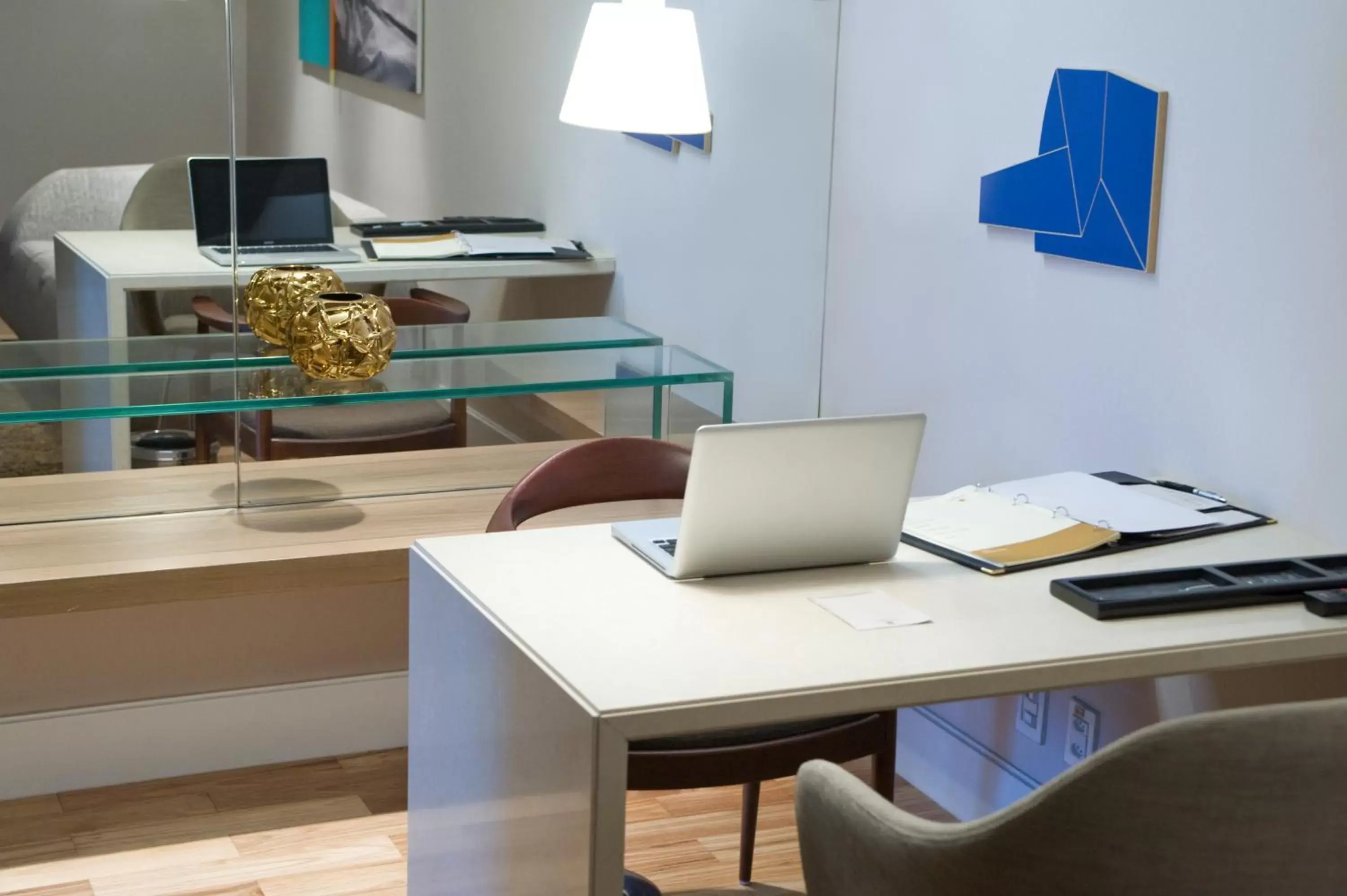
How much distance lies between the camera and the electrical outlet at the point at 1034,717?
2.69 metres

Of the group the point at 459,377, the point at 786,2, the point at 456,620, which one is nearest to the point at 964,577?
the point at 456,620

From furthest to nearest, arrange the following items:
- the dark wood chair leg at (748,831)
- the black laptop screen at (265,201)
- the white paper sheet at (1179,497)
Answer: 1. the black laptop screen at (265,201)
2. the dark wood chair leg at (748,831)
3. the white paper sheet at (1179,497)

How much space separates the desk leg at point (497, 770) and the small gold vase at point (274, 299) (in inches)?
37.2

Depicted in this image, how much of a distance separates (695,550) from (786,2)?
1.74 m

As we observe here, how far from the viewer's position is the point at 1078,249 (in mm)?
2535

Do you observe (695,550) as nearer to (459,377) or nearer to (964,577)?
(964,577)

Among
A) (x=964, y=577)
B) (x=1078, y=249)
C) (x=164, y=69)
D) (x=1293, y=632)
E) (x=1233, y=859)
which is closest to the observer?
(x=1233, y=859)

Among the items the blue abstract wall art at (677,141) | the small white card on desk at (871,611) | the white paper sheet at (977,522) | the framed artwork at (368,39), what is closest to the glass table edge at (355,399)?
the blue abstract wall art at (677,141)

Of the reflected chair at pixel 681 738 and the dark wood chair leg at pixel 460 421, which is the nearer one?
the reflected chair at pixel 681 738

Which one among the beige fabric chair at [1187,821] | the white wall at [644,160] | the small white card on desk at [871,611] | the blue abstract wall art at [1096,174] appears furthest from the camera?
the white wall at [644,160]

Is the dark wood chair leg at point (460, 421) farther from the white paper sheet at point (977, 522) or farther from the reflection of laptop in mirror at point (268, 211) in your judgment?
the white paper sheet at point (977, 522)

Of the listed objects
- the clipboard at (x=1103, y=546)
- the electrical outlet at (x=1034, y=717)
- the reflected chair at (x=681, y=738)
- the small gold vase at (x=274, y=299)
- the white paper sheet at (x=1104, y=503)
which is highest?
the small gold vase at (x=274, y=299)

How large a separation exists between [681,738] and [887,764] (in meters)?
0.36

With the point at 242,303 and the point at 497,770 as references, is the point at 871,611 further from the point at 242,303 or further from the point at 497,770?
the point at 242,303
